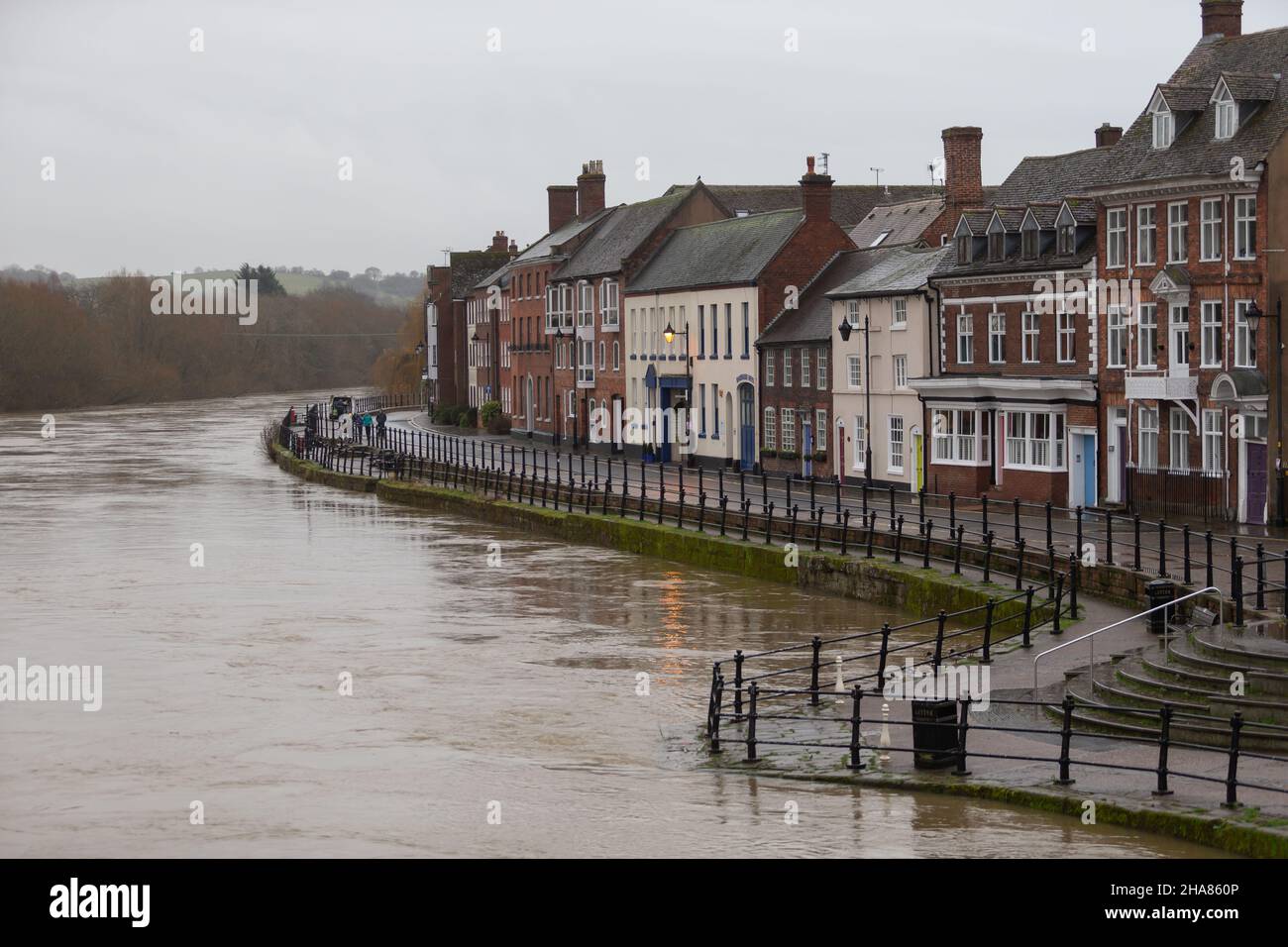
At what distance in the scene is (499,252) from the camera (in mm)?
113812

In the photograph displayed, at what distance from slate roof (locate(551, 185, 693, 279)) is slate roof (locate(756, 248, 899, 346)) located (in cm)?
1456

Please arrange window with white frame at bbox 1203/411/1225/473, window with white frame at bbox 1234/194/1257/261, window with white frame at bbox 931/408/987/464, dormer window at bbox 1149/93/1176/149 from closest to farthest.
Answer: window with white frame at bbox 1234/194/1257/261 < window with white frame at bbox 1203/411/1225/473 < dormer window at bbox 1149/93/1176/149 < window with white frame at bbox 931/408/987/464

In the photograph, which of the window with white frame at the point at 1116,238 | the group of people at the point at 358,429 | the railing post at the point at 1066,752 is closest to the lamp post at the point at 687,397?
the group of people at the point at 358,429

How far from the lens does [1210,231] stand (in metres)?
40.4

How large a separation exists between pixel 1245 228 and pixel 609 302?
4009 centimetres

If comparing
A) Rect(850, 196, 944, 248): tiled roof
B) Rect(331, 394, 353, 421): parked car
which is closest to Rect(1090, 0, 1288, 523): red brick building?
Rect(850, 196, 944, 248): tiled roof

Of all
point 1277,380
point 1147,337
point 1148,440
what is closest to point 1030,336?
point 1147,337

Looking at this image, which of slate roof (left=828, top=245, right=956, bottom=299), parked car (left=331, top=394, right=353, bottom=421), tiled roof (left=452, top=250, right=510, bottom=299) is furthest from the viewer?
parked car (left=331, top=394, right=353, bottom=421)

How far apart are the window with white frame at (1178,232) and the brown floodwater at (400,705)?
11.4 meters

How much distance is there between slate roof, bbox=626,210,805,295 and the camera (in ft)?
206

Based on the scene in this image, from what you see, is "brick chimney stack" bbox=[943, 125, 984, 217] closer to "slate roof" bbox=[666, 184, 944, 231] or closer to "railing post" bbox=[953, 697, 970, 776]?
"slate roof" bbox=[666, 184, 944, 231]

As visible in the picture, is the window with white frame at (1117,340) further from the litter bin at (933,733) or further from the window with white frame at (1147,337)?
the litter bin at (933,733)
